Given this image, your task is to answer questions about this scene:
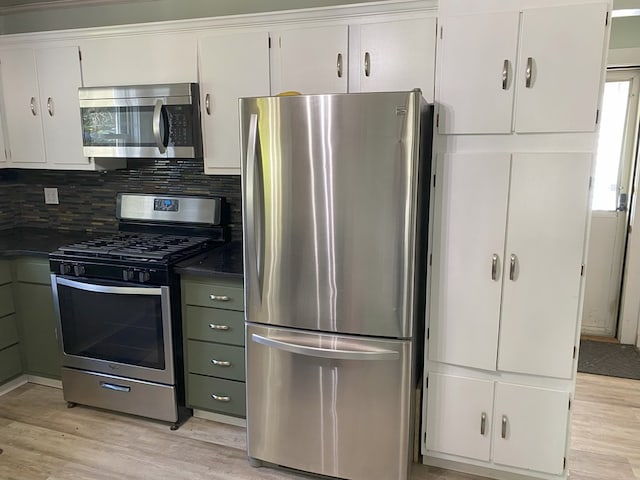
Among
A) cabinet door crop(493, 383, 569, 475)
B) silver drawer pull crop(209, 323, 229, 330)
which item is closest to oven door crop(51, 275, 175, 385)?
silver drawer pull crop(209, 323, 229, 330)

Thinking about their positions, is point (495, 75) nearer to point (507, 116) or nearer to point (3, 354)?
point (507, 116)

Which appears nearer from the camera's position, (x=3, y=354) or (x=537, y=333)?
(x=537, y=333)

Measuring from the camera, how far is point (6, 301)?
2.96 m

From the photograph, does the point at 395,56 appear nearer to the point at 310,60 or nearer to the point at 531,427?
the point at 310,60

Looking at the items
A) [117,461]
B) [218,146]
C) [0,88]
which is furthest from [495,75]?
[0,88]

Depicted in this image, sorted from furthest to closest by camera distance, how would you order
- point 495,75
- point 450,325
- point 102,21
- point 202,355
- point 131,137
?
point 102,21 < point 131,137 < point 202,355 < point 450,325 < point 495,75

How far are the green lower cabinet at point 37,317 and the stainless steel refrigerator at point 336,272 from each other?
4.86ft

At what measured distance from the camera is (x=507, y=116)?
78.0 inches

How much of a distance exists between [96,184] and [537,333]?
114 inches

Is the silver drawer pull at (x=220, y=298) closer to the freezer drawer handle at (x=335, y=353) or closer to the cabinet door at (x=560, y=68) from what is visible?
the freezer drawer handle at (x=335, y=353)

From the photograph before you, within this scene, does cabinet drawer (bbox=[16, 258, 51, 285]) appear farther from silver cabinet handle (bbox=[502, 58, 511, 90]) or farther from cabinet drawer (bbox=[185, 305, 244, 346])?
silver cabinet handle (bbox=[502, 58, 511, 90])

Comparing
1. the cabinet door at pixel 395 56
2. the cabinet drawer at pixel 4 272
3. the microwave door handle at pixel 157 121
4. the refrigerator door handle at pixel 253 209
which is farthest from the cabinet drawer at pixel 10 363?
the cabinet door at pixel 395 56

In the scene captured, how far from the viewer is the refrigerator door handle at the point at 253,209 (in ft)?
6.75

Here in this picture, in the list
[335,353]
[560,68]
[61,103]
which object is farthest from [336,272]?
[61,103]
